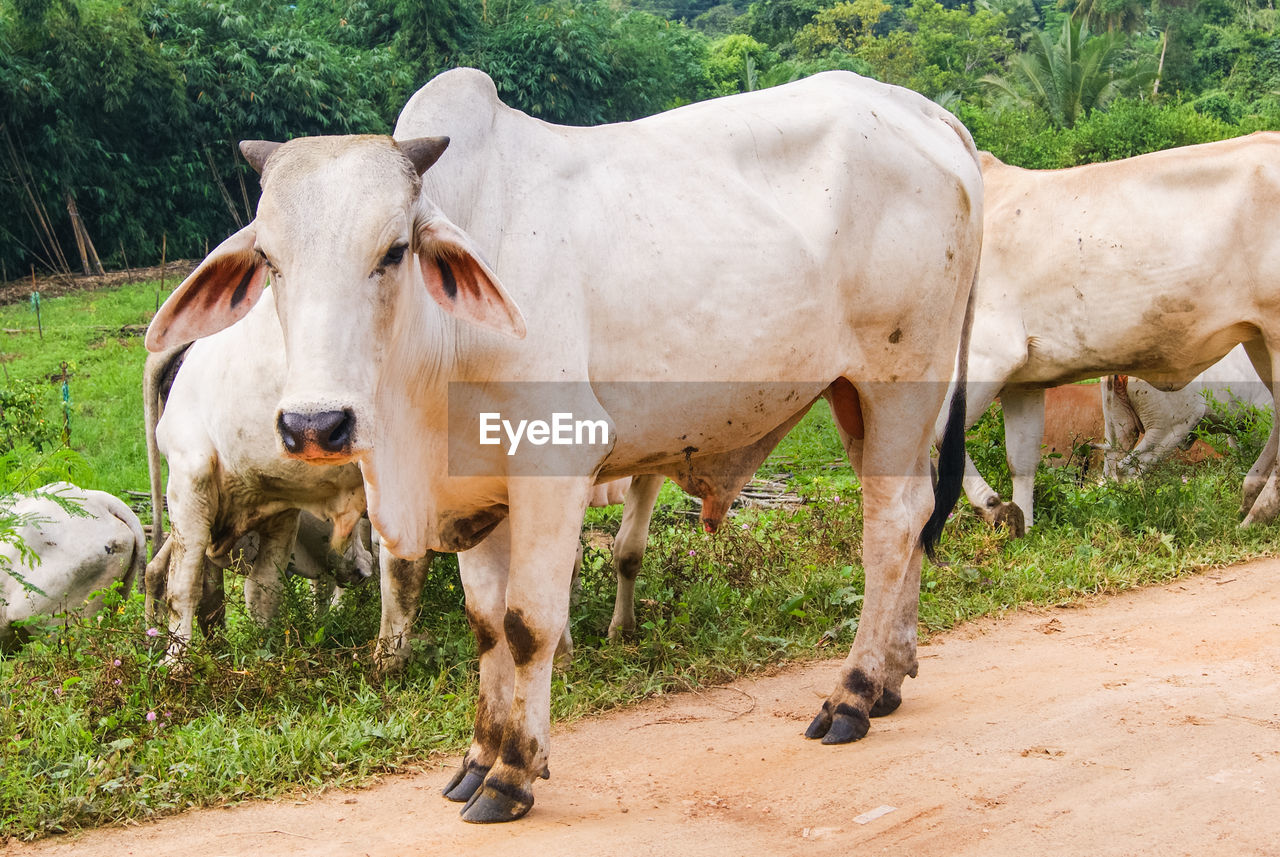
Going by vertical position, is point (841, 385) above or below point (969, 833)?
above

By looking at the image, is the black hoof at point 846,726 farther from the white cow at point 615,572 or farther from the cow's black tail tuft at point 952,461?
the white cow at point 615,572

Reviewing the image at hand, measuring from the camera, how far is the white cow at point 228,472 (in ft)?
15.0

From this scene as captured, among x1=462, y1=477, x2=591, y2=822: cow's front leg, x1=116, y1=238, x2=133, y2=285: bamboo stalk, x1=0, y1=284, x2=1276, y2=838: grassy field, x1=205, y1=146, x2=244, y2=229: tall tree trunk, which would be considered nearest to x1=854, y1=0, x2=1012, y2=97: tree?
x1=205, y1=146, x2=244, y2=229: tall tree trunk

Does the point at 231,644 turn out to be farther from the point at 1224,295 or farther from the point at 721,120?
the point at 1224,295

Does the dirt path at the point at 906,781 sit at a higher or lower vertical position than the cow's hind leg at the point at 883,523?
lower

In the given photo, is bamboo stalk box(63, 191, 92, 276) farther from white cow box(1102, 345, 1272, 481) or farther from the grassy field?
white cow box(1102, 345, 1272, 481)

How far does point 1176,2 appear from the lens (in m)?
39.1

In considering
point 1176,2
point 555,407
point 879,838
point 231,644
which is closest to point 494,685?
point 555,407

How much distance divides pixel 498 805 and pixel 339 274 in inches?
57.7

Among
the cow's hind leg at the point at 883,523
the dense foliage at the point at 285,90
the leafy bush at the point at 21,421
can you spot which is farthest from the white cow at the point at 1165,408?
the dense foliage at the point at 285,90

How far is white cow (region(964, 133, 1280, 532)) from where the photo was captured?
615 cm

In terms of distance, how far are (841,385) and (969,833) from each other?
1.59 meters

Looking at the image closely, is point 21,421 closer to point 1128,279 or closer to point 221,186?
point 1128,279

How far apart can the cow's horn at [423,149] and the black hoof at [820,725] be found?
2.15m
